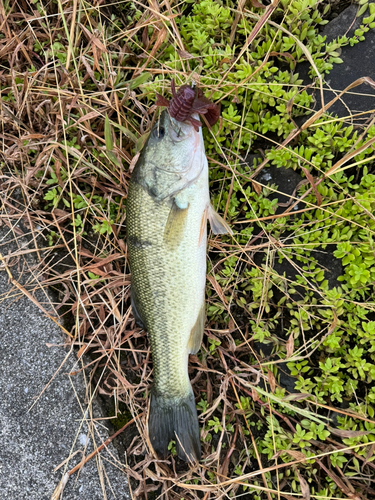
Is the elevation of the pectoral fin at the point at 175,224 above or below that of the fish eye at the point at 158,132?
below

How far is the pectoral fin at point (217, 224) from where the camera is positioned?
2.08 m

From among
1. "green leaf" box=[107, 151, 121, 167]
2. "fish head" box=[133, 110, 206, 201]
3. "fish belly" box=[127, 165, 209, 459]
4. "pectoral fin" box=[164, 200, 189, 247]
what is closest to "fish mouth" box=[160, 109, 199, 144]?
"fish head" box=[133, 110, 206, 201]

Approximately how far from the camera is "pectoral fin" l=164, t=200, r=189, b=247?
1918 millimetres

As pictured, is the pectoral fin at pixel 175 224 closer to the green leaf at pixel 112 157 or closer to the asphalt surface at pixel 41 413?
the green leaf at pixel 112 157

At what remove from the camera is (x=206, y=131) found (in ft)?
7.31

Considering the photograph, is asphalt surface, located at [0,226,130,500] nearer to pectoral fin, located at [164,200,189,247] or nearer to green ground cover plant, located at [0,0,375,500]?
green ground cover plant, located at [0,0,375,500]

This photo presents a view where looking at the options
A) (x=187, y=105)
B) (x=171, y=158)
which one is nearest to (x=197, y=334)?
(x=171, y=158)

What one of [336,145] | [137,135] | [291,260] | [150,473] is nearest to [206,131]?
[137,135]

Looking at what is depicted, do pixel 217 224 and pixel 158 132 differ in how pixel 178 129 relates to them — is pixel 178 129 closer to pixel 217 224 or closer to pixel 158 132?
pixel 158 132

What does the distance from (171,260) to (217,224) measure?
41 centimetres

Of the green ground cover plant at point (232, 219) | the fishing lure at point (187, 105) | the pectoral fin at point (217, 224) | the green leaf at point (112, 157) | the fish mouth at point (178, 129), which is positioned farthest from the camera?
the green leaf at point (112, 157)

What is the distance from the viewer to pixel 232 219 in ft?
7.47

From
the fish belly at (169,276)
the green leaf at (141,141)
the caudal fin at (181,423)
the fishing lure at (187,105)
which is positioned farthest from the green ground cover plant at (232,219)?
the fishing lure at (187,105)

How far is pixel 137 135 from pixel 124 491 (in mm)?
2617
